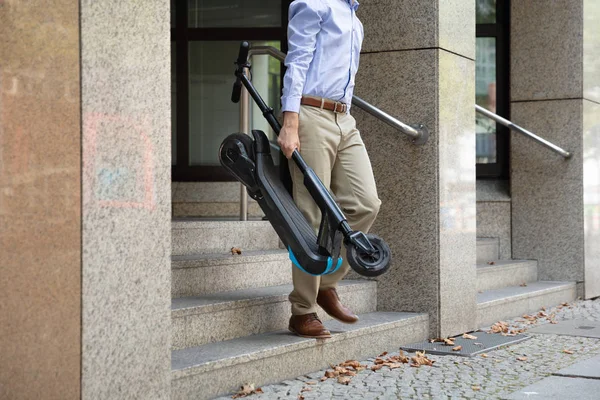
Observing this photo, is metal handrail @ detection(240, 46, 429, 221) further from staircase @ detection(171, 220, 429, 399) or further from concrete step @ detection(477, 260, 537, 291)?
concrete step @ detection(477, 260, 537, 291)

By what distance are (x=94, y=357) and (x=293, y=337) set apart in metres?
1.73

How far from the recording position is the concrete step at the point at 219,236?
595 centimetres

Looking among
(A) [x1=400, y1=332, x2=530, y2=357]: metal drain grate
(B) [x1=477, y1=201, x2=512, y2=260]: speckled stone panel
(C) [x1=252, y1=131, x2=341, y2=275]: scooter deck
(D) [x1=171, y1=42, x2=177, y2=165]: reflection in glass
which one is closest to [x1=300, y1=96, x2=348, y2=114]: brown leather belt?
(C) [x1=252, y1=131, x2=341, y2=275]: scooter deck

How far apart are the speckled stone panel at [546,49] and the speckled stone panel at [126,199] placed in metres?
6.19

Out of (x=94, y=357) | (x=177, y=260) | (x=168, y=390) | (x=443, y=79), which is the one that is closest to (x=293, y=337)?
(x=177, y=260)

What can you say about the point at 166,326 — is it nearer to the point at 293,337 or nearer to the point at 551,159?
the point at 293,337

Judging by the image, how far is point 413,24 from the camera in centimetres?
661

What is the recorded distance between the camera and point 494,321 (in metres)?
7.64

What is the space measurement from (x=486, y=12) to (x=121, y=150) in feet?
24.5

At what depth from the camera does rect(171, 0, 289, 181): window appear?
34.0 ft

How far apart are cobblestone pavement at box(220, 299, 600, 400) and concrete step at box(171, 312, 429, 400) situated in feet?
0.29

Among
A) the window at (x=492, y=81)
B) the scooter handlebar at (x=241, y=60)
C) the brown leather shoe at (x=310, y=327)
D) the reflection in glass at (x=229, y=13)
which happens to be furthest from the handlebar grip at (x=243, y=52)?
the window at (x=492, y=81)

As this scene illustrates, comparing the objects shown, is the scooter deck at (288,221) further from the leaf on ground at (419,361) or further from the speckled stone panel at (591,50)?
the speckled stone panel at (591,50)

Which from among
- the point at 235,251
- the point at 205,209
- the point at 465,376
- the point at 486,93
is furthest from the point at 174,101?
the point at 465,376
